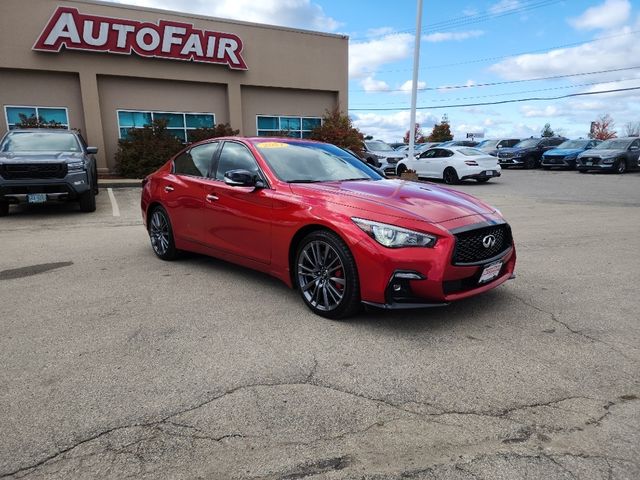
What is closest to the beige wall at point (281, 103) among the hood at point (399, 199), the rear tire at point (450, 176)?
the rear tire at point (450, 176)

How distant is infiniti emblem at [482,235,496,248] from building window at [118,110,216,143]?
16.5 metres

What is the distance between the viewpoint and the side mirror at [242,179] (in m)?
4.48

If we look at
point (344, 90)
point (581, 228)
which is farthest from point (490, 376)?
point (344, 90)

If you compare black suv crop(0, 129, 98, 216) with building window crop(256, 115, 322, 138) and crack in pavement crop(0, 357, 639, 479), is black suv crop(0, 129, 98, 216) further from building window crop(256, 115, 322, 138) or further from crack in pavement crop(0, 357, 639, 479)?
Result: building window crop(256, 115, 322, 138)

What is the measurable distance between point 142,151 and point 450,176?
11501 mm

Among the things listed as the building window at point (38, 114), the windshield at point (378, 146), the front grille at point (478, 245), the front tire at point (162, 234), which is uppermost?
the building window at point (38, 114)

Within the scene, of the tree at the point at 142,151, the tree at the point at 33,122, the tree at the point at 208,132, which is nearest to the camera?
the tree at the point at 33,122

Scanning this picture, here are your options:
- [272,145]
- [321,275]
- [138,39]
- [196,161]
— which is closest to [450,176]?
[138,39]

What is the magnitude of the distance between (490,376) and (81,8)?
61.7 ft

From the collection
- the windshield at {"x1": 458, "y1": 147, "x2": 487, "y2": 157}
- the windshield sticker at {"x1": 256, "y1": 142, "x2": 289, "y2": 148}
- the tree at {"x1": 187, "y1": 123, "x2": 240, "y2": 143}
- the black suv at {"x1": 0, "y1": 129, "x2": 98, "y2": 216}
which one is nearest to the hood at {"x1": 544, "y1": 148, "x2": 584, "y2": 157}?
the windshield at {"x1": 458, "y1": 147, "x2": 487, "y2": 157}

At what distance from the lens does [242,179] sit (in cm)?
448

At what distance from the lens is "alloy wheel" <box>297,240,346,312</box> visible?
392 cm

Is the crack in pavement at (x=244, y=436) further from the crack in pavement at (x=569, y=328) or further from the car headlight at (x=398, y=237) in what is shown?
the car headlight at (x=398, y=237)

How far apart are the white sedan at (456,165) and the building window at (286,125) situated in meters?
5.22
